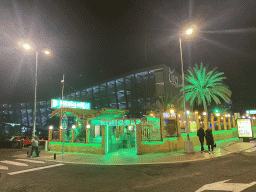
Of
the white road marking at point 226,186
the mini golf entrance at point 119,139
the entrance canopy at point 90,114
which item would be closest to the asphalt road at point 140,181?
the white road marking at point 226,186

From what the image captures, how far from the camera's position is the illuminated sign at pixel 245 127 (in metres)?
17.5

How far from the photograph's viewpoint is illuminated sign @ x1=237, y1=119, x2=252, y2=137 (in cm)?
1748

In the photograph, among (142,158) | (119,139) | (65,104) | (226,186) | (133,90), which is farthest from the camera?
(133,90)

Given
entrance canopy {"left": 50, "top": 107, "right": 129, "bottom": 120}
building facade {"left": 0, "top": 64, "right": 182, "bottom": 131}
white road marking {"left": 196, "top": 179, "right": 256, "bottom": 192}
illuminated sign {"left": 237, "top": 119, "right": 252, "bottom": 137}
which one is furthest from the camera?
building facade {"left": 0, "top": 64, "right": 182, "bottom": 131}

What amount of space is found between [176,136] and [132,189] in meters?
9.84

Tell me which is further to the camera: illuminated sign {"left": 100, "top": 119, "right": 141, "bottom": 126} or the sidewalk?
illuminated sign {"left": 100, "top": 119, "right": 141, "bottom": 126}

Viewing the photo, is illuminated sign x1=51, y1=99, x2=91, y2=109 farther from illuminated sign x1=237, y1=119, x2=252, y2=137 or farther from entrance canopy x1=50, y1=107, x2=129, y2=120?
illuminated sign x1=237, y1=119, x2=252, y2=137

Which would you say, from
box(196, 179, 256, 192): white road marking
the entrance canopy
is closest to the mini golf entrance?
the entrance canopy

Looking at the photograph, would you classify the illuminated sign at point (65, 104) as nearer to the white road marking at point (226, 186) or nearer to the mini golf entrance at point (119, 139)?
the mini golf entrance at point (119, 139)

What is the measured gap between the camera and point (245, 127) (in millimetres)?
17938

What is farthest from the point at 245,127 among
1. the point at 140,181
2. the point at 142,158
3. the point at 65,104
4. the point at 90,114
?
the point at 65,104

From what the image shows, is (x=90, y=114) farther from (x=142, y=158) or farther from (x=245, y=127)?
(x=245, y=127)

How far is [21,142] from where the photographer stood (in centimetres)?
2238

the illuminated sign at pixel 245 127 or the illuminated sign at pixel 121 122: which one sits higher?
the illuminated sign at pixel 121 122
